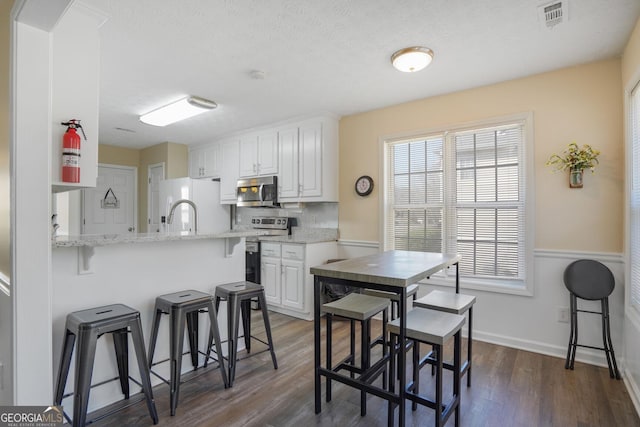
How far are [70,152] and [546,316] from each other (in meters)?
3.67

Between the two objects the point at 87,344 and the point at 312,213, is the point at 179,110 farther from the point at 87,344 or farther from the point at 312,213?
the point at 87,344

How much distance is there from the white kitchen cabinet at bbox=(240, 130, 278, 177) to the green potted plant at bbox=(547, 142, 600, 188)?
3.13m

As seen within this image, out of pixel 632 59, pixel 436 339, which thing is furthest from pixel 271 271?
pixel 632 59

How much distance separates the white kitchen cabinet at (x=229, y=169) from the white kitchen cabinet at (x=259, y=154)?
0.13 metres

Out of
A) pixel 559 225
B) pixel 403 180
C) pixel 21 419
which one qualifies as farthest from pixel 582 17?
pixel 21 419

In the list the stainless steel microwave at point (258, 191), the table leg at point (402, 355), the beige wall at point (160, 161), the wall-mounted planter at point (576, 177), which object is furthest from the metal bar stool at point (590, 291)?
the beige wall at point (160, 161)

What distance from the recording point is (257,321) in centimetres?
366

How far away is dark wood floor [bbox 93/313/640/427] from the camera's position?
1911mm

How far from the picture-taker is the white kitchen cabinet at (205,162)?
17.5 ft

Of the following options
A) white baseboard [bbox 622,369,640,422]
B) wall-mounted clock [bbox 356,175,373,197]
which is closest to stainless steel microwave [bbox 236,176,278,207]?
wall-mounted clock [bbox 356,175,373,197]

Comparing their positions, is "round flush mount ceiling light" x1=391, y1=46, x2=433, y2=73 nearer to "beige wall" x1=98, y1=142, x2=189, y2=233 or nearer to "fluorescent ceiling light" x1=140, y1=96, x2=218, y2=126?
"fluorescent ceiling light" x1=140, y1=96, x2=218, y2=126

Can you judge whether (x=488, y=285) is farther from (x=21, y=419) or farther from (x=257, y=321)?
(x=21, y=419)

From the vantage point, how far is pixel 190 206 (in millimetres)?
Answer: 4969

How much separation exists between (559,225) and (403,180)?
4.97 feet
